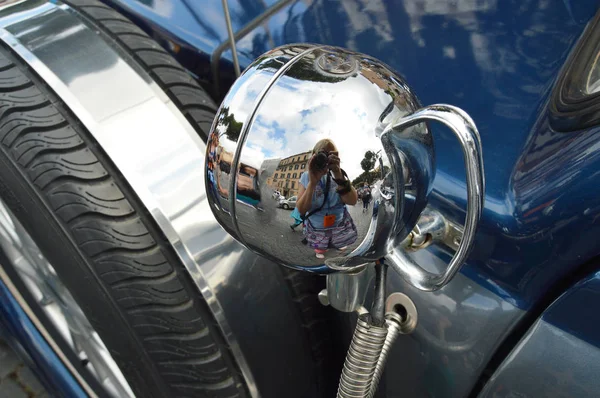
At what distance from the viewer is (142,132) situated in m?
1.04

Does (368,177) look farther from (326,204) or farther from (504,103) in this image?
(504,103)

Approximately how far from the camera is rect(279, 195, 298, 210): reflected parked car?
60cm

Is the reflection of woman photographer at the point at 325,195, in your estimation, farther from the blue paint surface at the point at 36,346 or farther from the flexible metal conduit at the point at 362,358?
the blue paint surface at the point at 36,346

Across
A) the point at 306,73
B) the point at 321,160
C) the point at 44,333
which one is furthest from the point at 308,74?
the point at 44,333

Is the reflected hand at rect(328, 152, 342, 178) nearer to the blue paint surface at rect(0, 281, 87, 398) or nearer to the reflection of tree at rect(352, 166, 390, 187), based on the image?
the reflection of tree at rect(352, 166, 390, 187)

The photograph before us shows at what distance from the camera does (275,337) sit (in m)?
1.06

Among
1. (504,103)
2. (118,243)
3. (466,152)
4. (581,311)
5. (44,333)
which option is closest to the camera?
(466,152)

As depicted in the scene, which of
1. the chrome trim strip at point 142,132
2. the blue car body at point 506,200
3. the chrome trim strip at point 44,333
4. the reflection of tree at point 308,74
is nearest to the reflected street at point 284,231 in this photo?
the reflection of tree at point 308,74

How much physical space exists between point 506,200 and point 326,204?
A: 32 centimetres

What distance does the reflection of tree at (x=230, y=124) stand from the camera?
624 mm

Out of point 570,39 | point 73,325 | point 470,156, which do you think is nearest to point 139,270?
point 73,325

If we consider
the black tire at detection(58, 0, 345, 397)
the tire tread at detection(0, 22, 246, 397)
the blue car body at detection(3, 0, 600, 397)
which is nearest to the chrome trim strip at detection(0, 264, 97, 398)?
the tire tread at detection(0, 22, 246, 397)

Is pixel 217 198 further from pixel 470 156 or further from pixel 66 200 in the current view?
pixel 66 200

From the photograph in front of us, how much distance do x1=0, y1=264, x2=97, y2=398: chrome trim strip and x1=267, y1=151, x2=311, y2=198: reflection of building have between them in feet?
3.42
